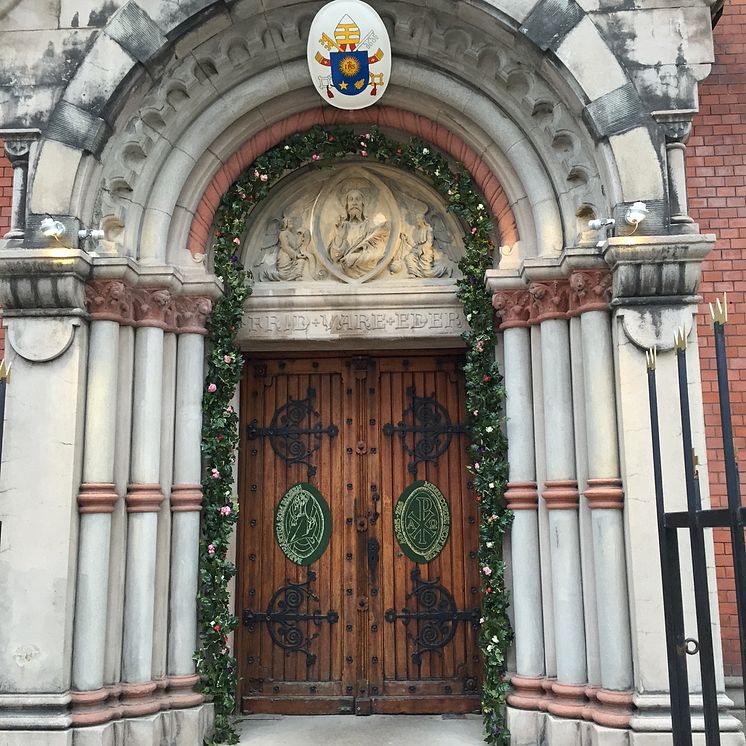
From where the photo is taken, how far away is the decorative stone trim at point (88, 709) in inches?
177

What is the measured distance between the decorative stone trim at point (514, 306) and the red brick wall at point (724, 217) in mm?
1305

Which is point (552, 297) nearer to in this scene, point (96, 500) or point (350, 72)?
point (350, 72)

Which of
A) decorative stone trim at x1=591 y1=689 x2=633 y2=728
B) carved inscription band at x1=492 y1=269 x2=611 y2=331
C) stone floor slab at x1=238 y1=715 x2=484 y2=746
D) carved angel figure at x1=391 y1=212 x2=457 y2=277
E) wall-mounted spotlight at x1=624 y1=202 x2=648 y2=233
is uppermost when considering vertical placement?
carved angel figure at x1=391 y1=212 x2=457 y2=277

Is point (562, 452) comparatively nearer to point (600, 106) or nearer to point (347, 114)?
point (600, 106)

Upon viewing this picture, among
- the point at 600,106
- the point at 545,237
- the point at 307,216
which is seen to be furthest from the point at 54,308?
the point at 600,106

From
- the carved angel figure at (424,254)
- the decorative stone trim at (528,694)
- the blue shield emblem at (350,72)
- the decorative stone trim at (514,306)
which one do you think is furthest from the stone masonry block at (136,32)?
the decorative stone trim at (528,694)

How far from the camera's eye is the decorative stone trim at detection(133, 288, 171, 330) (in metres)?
5.16

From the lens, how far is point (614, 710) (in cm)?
445

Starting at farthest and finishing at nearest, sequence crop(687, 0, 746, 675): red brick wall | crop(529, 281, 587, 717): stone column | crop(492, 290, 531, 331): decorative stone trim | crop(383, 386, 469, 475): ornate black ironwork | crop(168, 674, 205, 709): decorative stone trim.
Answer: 1. crop(383, 386, 469, 475): ornate black ironwork
2. crop(687, 0, 746, 675): red brick wall
3. crop(492, 290, 531, 331): decorative stone trim
4. crop(168, 674, 205, 709): decorative stone trim
5. crop(529, 281, 587, 717): stone column

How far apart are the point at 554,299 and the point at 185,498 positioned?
2613 millimetres

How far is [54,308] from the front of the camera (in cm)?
486

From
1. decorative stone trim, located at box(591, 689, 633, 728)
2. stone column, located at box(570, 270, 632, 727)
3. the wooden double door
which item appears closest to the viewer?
decorative stone trim, located at box(591, 689, 633, 728)

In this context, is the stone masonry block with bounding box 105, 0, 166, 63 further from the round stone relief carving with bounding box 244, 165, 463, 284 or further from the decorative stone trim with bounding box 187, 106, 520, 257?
the round stone relief carving with bounding box 244, 165, 463, 284

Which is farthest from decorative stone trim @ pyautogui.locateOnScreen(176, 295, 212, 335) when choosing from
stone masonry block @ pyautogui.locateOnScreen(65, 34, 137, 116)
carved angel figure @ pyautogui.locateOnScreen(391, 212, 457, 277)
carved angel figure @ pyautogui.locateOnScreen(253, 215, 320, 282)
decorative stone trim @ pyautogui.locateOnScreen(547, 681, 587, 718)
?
decorative stone trim @ pyautogui.locateOnScreen(547, 681, 587, 718)
